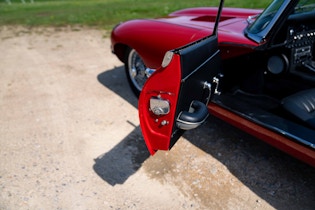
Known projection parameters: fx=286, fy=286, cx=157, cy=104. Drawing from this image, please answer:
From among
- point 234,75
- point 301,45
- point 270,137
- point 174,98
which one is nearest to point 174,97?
point 174,98

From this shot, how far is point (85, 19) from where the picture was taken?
9.42 m

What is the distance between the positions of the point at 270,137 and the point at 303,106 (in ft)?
1.53

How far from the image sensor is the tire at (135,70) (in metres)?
3.68

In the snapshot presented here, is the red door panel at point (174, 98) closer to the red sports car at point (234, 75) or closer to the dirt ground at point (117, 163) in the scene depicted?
the red sports car at point (234, 75)

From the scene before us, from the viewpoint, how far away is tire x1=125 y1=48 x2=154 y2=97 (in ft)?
12.1

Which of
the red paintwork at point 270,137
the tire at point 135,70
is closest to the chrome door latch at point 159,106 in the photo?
the red paintwork at point 270,137

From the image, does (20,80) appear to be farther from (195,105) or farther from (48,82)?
(195,105)

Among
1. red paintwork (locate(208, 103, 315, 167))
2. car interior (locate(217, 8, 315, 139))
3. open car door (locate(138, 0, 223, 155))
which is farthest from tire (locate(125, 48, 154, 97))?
open car door (locate(138, 0, 223, 155))

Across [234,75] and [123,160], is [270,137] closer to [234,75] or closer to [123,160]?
[234,75]

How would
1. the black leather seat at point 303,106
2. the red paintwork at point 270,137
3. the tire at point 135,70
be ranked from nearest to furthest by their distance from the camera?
the red paintwork at point 270,137
the black leather seat at point 303,106
the tire at point 135,70

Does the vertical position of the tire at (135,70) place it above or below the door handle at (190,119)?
below

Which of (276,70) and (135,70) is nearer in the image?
(276,70)

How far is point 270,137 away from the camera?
219 centimetres

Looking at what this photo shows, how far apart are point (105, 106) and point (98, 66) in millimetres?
1627
